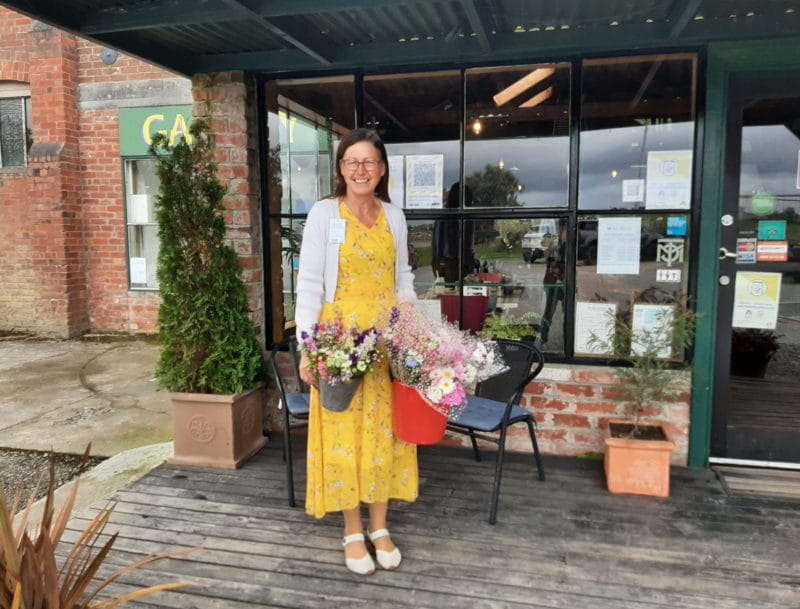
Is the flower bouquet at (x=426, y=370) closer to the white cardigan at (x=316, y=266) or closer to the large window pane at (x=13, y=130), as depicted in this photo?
the white cardigan at (x=316, y=266)

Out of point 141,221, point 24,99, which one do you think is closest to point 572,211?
point 141,221

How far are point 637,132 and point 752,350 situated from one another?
1.49 metres

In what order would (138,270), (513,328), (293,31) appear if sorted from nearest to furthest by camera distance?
(293,31) → (513,328) → (138,270)

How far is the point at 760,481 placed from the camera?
3215 mm

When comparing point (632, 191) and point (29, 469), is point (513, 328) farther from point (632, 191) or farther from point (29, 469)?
point (29, 469)

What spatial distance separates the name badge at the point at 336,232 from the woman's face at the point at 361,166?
15cm

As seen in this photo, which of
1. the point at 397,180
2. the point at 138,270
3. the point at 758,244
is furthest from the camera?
the point at 138,270

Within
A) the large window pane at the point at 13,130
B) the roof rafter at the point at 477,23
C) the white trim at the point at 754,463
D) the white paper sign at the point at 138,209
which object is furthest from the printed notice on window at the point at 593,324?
the large window pane at the point at 13,130

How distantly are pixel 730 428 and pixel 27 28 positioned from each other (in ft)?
29.1

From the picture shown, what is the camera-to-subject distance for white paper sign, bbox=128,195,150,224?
25.4 ft

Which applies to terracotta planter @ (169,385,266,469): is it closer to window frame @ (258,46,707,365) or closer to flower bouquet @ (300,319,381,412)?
flower bouquet @ (300,319,381,412)

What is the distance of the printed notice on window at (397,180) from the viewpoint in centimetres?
378

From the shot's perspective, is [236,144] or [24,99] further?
[24,99]

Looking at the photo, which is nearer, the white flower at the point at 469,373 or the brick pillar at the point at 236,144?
the white flower at the point at 469,373
